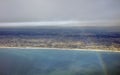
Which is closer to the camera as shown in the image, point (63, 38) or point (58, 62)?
point (58, 62)

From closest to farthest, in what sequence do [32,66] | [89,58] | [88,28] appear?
[32,66] → [89,58] → [88,28]

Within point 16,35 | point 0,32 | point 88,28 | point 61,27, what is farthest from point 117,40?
point 0,32

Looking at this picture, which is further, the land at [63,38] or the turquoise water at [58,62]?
the land at [63,38]

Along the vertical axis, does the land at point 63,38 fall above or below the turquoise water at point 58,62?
above

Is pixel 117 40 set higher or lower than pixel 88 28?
lower

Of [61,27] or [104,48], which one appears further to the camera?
[61,27]

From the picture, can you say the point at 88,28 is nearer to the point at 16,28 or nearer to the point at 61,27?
the point at 61,27
